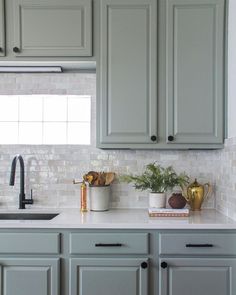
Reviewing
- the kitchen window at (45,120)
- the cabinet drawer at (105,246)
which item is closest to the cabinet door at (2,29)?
the kitchen window at (45,120)

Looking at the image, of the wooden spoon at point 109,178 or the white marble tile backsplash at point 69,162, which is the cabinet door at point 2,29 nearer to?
the white marble tile backsplash at point 69,162

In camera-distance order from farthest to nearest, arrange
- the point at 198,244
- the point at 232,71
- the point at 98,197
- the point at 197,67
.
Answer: the point at 98,197, the point at 197,67, the point at 232,71, the point at 198,244

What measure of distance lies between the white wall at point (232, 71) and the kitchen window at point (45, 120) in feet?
3.51

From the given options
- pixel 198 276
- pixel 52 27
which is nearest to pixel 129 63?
pixel 52 27

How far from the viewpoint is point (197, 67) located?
220 cm

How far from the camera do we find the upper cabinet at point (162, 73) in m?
2.20

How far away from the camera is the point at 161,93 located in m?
2.22

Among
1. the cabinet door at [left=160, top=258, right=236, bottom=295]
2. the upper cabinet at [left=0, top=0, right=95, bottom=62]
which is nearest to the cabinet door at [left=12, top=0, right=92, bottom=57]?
the upper cabinet at [left=0, top=0, right=95, bottom=62]

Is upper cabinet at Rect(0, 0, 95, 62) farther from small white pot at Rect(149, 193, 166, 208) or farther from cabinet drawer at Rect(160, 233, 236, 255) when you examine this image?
cabinet drawer at Rect(160, 233, 236, 255)

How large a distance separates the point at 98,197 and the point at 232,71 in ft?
4.10

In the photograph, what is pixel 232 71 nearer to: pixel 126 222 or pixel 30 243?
pixel 126 222

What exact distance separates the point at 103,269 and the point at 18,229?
0.56 metres

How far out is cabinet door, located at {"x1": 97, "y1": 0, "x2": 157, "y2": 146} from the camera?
2213mm

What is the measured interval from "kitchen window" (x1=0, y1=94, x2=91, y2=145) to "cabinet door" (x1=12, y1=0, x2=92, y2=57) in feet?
1.47
